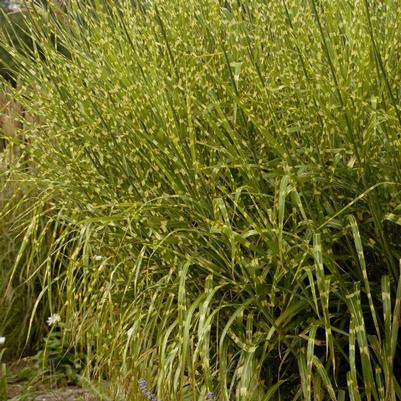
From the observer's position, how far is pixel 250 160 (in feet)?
8.98

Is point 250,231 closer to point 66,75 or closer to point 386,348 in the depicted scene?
point 386,348

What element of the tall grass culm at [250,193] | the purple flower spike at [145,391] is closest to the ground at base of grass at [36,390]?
the tall grass culm at [250,193]

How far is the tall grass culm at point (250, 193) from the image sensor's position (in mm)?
2443

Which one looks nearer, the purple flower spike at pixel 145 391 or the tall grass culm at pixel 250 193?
the tall grass culm at pixel 250 193

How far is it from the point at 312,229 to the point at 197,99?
69 cm

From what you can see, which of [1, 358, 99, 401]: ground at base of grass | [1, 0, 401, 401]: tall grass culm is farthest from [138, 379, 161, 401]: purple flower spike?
[1, 358, 99, 401]: ground at base of grass

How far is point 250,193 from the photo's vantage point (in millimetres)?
2438

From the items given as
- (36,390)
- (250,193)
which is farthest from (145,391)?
(36,390)

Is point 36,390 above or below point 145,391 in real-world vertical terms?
below

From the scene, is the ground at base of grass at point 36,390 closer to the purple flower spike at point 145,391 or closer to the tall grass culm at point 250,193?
the tall grass culm at point 250,193

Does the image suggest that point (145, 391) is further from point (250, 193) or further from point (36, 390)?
point (36, 390)

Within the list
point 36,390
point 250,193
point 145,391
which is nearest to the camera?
point 250,193

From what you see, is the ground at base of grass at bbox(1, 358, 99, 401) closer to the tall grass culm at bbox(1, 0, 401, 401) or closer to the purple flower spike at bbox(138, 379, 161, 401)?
the tall grass culm at bbox(1, 0, 401, 401)

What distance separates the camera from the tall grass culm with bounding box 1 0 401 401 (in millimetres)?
2443
